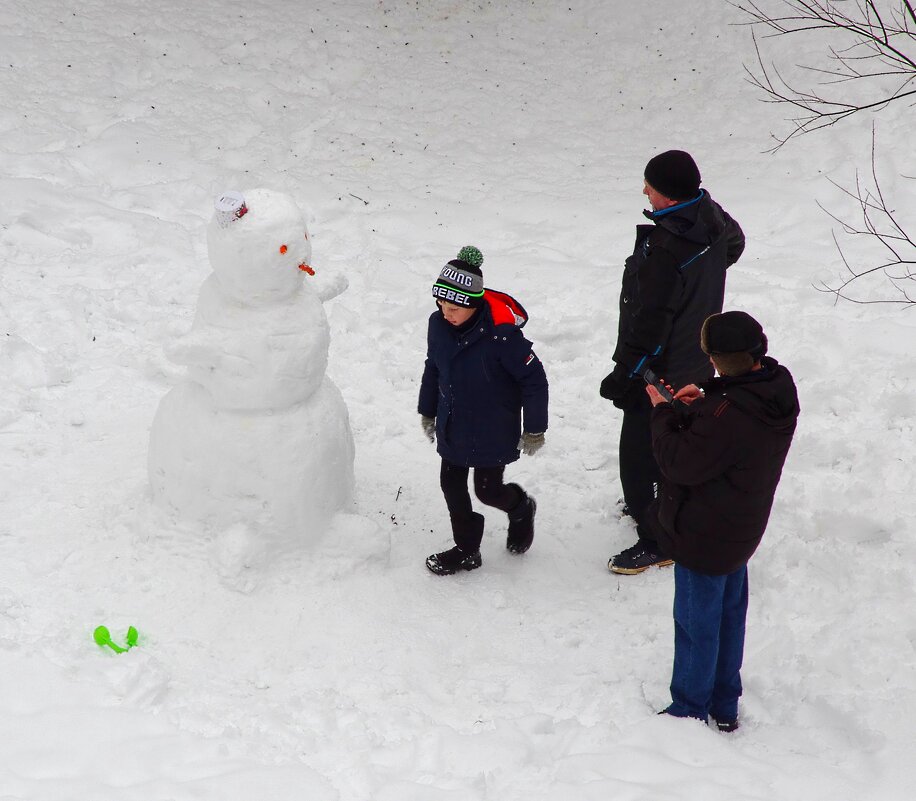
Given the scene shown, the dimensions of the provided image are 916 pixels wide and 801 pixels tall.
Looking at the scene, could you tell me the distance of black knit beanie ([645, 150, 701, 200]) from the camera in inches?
165

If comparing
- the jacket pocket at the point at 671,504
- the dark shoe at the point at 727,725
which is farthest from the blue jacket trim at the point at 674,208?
the dark shoe at the point at 727,725

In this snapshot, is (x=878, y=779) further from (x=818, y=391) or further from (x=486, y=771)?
(x=818, y=391)

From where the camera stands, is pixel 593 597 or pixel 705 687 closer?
pixel 705 687

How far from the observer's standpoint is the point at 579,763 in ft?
11.5

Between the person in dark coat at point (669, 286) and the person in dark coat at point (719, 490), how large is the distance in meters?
0.84

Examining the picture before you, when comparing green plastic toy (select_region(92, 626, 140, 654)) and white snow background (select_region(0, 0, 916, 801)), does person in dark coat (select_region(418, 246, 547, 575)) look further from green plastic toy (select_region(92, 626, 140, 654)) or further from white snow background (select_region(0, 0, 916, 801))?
green plastic toy (select_region(92, 626, 140, 654))

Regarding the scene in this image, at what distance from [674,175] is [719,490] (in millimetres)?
1559

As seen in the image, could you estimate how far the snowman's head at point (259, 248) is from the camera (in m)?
3.99

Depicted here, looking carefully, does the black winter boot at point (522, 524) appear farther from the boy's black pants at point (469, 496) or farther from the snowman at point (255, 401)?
the snowman at point (255, 401)

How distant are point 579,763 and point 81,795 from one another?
172cm

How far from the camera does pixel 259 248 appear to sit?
3998 millimetres

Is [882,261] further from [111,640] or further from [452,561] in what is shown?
[111,640]

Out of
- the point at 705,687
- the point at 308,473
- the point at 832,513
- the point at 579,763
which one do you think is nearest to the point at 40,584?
the point at 308,473

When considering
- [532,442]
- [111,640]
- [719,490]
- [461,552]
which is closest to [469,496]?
[461,552]
